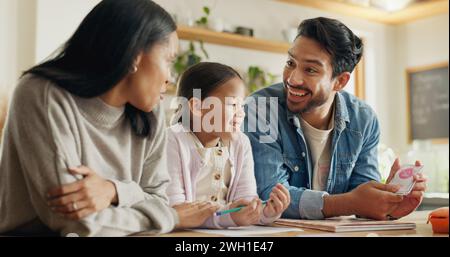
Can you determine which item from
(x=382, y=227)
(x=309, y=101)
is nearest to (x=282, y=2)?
A: (x=309, y=101)

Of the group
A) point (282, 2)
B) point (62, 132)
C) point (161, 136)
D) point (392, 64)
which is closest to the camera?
point (62, 132)

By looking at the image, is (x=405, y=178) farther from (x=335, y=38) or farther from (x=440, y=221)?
(x=335, y=38)

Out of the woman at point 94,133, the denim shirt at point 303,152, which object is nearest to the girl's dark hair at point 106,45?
the woman at point 94,133

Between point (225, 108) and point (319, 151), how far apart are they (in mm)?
302

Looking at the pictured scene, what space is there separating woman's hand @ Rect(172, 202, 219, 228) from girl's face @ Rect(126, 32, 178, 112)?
166mm

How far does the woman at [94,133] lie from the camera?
2.08ft

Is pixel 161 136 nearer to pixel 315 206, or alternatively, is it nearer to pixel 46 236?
pixel 46 236

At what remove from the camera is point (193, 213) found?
2.56 feet

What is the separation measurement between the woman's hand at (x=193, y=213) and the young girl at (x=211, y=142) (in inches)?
3.9

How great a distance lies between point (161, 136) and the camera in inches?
31.9

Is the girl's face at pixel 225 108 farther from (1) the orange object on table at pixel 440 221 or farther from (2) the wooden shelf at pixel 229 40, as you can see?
(2) the wooden shelf at pixel 229 40

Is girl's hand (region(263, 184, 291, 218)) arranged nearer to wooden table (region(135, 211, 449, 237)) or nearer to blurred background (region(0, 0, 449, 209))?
wooden table (region(135, 211, 449, 237))

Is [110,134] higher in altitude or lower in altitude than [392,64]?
lower
